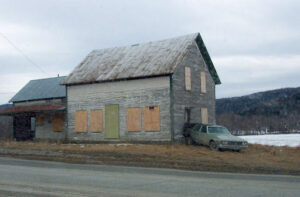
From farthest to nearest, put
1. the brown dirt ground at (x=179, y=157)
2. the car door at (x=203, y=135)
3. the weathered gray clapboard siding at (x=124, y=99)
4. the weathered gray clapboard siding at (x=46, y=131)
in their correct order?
the weathered gray clapboard siding at (x=46, y=131) < the weathered gray clapboard siding at (x=124, y=99) < the car door at (x=203, y=135) < the brown dirt ground at (x=179, y=157)

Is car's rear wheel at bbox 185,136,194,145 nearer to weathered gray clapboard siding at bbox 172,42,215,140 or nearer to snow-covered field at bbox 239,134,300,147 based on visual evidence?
weathered gray clapboard siding at bbox 172,42,215,140

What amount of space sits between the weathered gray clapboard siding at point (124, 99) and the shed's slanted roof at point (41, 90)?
16.1 feet

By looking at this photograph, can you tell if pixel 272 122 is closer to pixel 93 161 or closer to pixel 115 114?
pixel 115 114

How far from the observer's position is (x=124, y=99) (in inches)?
1124

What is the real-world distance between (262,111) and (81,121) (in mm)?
98742

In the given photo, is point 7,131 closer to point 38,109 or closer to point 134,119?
point 38,109

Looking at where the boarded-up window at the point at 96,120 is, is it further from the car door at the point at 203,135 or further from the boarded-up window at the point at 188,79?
the car door at the point at 203,135

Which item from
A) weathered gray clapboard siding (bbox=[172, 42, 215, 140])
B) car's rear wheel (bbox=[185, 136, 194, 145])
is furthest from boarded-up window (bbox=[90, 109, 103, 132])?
car's rear wheel (bbox=[185, 136, 194, 145])

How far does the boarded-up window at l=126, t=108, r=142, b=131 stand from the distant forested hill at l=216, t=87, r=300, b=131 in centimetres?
8181

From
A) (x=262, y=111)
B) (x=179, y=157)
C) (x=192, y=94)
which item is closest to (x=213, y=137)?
(x=179, y=157)

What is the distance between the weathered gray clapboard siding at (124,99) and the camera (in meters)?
26.8

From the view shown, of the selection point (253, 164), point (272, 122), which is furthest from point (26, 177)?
point (272, 122)

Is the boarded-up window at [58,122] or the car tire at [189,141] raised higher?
the boarded-up window at [58,122]

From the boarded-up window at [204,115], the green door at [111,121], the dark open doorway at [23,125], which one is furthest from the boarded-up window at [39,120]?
the boarded-up window at [204,115]
